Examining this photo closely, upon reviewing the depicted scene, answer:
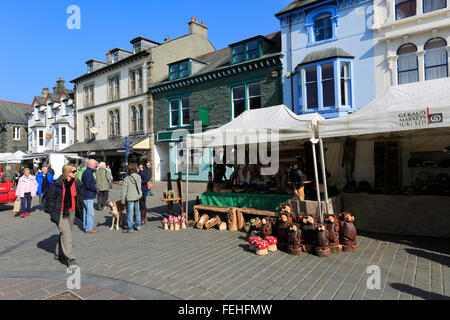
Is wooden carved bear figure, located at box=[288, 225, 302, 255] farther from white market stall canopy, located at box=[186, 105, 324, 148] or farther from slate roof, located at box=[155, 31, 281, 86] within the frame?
slate roof, located at box=[155, 31, 281, 86]

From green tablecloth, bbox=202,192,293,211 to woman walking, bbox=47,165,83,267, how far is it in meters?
3.63

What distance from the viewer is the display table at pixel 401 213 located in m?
5.76

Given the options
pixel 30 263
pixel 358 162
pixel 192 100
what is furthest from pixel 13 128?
pixel 358 162

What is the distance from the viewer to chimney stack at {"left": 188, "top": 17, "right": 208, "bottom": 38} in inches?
932

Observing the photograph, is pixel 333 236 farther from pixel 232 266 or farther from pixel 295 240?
pixel 232 266

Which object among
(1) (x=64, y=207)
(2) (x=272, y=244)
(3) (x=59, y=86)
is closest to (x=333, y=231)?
(2) (x=272, y=244)

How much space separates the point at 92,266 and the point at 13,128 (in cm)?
4218

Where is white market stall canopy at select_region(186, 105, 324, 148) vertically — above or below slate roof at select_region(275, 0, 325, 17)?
below

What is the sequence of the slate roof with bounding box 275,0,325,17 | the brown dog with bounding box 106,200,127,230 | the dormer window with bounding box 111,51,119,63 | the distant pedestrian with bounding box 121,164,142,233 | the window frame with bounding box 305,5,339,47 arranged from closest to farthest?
the distant pedestrian with bounding box 121,164,142,233, the brown dog with bounding box 106,200,127,230, the window frame with bounding box 305,5,339,47, the slate roof with bounding box 275,0,325,17, the dormer window with bounding box 111,51,119,63

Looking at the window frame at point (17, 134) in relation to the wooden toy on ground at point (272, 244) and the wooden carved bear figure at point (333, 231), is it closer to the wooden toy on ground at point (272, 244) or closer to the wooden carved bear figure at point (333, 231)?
the wooden toy on ground at point (272, 244)

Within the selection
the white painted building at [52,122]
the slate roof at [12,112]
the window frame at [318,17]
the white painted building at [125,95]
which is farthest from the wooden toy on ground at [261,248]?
the slate roof at [12,112]

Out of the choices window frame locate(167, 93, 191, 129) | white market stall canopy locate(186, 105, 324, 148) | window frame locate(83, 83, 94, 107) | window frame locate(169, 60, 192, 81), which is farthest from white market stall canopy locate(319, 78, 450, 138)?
window frame locate(83, 83, 94, 107)

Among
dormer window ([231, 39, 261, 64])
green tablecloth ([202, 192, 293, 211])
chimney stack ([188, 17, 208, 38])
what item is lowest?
green tablecloth ([202, 192, 293, 211])

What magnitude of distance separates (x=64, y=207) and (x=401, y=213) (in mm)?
6845
